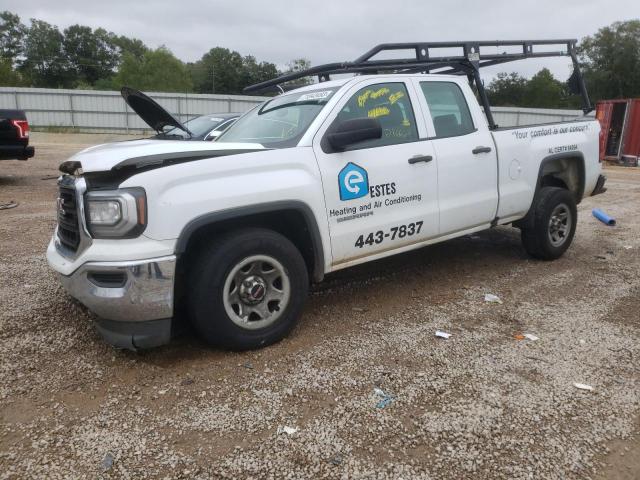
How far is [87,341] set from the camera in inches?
142

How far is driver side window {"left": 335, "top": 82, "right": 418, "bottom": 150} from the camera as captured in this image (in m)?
3.98

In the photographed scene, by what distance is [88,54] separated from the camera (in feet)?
302

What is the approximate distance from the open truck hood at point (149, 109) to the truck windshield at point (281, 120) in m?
0.56

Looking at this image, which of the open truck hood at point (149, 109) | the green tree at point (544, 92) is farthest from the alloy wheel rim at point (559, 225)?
the green tree at point (544, 92)

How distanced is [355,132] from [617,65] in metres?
62.7

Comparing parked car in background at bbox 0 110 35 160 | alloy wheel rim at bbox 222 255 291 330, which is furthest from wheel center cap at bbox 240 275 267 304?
parked car in background at bbox 0 110 35 160

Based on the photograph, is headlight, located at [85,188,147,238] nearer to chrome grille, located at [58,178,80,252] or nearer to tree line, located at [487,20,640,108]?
chrome grille, located at [58,178,80,252]

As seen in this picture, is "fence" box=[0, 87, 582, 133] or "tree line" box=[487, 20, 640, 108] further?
"tree line" box=[487, 20, 640, 108]

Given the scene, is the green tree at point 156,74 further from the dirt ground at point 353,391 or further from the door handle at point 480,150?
the dirt ground at point 353,391

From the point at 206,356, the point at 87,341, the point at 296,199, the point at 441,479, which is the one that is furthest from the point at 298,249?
the point at 441,479

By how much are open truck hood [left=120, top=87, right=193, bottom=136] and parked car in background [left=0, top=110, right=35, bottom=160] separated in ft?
22.9

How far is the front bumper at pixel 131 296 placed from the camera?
2953 mm

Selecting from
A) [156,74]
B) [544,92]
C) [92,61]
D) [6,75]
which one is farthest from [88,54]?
[544,92]

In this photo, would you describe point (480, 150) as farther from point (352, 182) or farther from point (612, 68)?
point (612, 68)
